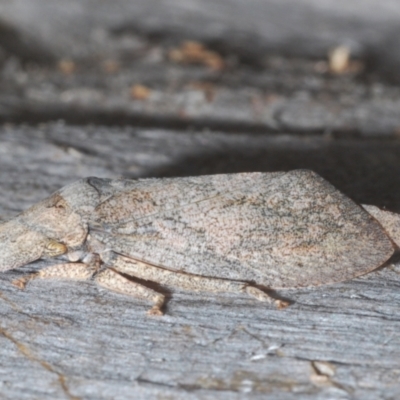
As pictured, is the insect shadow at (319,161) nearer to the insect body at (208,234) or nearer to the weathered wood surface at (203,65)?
the weathered wood surface at (203,65)

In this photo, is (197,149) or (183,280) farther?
(197,149)

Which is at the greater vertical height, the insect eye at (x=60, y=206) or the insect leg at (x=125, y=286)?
the insect eye at (x=60, y=206)

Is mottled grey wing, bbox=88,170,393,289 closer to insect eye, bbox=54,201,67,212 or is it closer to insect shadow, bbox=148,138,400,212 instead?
insect eye, bbox=54,201,67,212

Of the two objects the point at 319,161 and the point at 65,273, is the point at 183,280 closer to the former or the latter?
the point at 65,273

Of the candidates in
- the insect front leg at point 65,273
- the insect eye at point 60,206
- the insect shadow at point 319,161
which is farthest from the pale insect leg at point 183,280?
the insect shadow at point 319,161

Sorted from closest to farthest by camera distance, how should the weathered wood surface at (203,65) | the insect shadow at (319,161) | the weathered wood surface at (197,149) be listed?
the weathered wood surface at (197,149) < the insect shadow at (319,161) < the weathered wood surface at (203,65)

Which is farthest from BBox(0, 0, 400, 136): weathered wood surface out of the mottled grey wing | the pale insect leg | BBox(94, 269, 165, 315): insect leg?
BBox(94, 269, 165, 315): insect leg

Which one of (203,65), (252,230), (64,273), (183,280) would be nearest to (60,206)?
(64,273)
